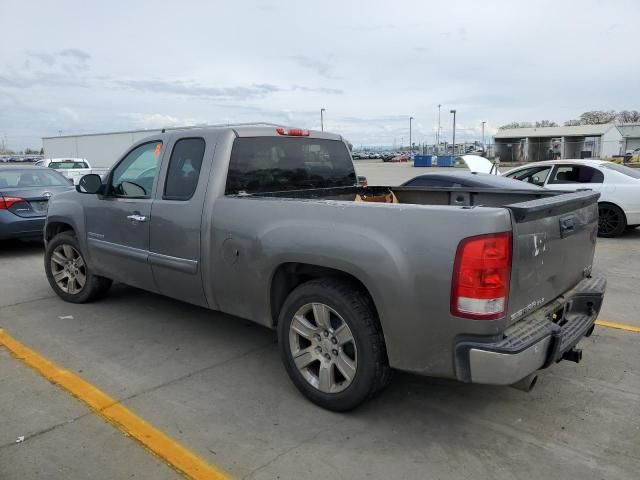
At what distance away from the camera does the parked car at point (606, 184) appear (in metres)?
9.55

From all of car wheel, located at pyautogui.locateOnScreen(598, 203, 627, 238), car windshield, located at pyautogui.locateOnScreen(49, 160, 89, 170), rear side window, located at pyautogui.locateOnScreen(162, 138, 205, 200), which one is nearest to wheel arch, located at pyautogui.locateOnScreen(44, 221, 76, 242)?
rear side window, located at pyautogui.locateOnScreen(162, 138, 205, 200)

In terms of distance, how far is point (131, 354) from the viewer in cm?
434

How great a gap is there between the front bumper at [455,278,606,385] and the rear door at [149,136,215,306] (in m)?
2.21

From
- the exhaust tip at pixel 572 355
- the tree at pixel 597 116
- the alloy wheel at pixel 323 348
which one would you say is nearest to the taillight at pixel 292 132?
the alloy wheel at pixel 323 348

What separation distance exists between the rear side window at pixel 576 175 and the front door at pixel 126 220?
8409 mm

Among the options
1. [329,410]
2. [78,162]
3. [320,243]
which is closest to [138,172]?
[320,243]

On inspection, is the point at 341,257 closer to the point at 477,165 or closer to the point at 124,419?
the point at 124,419

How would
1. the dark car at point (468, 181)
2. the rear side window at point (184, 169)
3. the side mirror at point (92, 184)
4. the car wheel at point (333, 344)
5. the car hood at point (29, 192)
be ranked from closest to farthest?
the car wheel at point (333, 344)
the rear side window at point (184, 169)
the side mirror at point (92, 184)
the dark car at point (468, 181)
the car hood at point (29, 192)

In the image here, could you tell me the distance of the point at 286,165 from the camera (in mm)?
4570

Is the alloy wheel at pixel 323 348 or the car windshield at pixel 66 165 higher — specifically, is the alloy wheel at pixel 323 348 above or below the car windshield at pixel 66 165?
below

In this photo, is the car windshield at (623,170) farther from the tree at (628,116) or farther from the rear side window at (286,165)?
the tree at (628,116)

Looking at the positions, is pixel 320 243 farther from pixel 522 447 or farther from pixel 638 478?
pixel 638 478

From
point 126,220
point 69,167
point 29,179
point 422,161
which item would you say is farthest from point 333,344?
point 422,161

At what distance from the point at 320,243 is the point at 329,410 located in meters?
1.10
